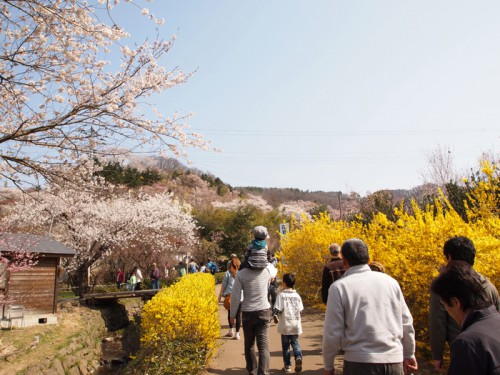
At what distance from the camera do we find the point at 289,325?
519 centimetres

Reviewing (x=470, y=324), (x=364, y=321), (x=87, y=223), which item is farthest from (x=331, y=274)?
(x=87, y=223)

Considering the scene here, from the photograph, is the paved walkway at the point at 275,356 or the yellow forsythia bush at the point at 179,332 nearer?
the yellow forsythia bush at the point at 179,332

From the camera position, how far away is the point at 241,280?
4633 mm

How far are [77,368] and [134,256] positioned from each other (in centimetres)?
1527

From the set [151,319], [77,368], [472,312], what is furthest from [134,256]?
[472,312]

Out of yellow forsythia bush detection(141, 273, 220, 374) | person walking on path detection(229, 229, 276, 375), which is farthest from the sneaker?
yellow forsythia bush detection(141, 273, 220, 374)

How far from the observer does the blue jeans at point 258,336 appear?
173 inches

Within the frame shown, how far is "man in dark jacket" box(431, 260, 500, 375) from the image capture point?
1376 mm

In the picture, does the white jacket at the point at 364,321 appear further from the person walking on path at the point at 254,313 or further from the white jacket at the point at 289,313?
the white jacket at the point at 289,313

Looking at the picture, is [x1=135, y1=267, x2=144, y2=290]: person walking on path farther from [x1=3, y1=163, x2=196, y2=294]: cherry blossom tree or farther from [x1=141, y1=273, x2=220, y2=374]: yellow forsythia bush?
[x1=141, y1=273, x2=220, y2=374]: yellow forsythia bush

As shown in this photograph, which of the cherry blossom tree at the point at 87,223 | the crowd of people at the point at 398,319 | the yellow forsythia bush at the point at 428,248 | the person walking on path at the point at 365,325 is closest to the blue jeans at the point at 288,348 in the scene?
the yellow forsythia bush at the point at 428,248

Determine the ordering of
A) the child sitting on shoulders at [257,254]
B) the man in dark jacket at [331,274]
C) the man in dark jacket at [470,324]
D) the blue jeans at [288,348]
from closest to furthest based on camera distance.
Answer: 1. the man in dark jacket at [470,324]
2. the child sitting on shoulders at [257,254]
3. the man in dark jacket at [331,274]
4. the blue jeans at [288,348]

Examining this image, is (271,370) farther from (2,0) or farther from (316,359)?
(2,0)

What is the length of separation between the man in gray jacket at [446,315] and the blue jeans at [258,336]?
2.03m
